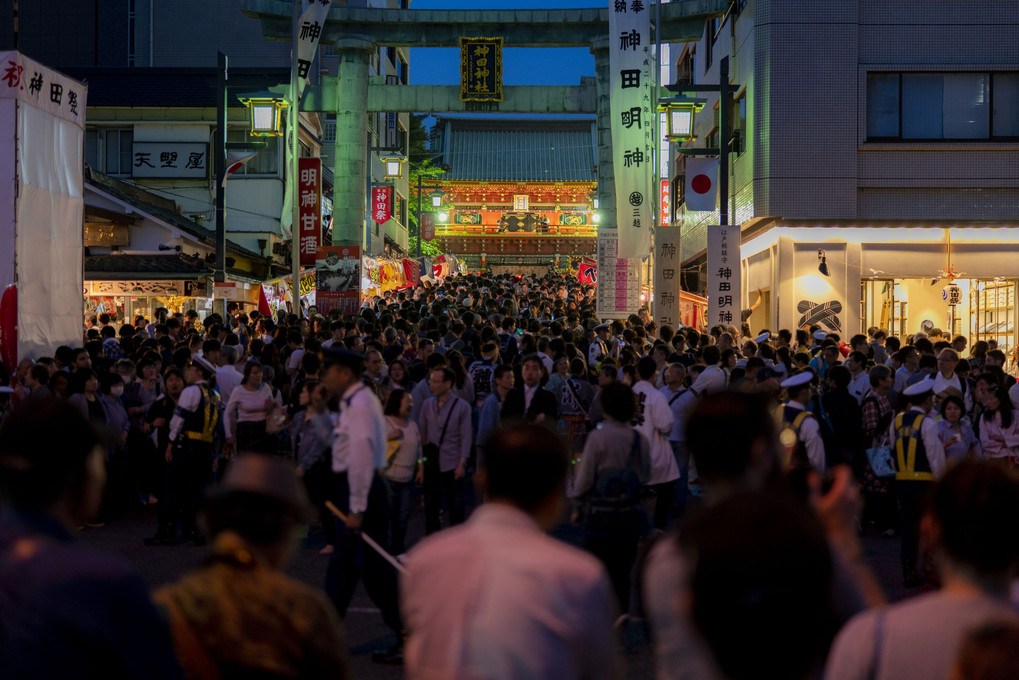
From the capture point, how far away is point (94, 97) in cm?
3158

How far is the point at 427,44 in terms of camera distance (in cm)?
2680

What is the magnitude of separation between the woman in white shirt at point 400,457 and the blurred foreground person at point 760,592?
583 centimetres

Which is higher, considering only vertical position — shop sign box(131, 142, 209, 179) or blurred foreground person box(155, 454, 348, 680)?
shop sign box(131, 142, 209, 179)

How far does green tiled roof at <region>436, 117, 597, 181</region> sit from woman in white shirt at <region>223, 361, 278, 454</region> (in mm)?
60256

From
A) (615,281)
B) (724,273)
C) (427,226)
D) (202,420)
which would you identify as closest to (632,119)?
(615,281)

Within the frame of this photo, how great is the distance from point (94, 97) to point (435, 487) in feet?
87.2

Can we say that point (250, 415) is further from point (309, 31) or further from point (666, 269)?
point (309, 31)

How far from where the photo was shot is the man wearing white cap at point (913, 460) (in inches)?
306

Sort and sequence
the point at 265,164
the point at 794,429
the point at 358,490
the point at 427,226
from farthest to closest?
the point at 427,226 → the point at 265,164 → the point at 794,429 → the point at 358,490

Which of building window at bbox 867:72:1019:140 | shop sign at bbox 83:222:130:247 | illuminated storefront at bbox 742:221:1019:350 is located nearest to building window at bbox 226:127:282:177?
shop sign at bbox 83:222:130:247

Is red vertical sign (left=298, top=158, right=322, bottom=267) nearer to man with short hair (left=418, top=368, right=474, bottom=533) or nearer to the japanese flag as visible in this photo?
the japanese flag

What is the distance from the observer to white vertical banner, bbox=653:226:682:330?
20.4 m

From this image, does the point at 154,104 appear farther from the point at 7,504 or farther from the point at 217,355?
the point at 7,504

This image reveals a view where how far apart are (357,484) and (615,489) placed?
1.46 meters
